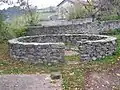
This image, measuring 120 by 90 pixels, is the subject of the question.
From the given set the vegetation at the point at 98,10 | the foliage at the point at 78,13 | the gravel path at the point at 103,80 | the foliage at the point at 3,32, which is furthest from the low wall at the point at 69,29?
the gravel path at the point at 103,80

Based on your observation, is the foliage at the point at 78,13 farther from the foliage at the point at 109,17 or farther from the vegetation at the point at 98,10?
the foliage at the point at 109,17

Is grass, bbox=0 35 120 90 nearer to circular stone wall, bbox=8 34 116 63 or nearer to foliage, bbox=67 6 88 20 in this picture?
circular stone wall, bbox=8 34 116 63

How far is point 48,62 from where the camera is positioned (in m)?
12.7

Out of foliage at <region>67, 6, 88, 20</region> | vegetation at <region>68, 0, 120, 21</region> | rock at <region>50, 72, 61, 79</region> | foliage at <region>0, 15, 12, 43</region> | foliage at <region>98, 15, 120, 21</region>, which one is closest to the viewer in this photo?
rock at <region>50, 72, 61, 79</region>

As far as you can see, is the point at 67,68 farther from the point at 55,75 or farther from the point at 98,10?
the point at 98,10

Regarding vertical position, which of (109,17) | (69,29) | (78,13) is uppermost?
(78,13)

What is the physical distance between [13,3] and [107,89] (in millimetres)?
13392

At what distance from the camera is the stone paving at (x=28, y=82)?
9.50 m

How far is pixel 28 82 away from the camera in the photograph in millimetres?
10109

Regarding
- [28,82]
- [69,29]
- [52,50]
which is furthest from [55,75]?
[69,29]

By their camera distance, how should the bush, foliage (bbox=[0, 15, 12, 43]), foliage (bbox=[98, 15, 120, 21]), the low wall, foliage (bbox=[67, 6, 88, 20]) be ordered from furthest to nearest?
foliage (bbox=[67, 6, 88, 20])
foliage (bbox=[98, 15, 120, 21])
the low wall
the bush
foliage (bbox=[0, 15, 12, 43])

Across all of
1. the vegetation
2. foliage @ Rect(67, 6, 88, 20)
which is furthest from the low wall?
foliage @ Rect(67, 6, 88, 20)

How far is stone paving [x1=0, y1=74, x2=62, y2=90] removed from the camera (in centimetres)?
950

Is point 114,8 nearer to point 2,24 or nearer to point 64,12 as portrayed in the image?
point 64,12
